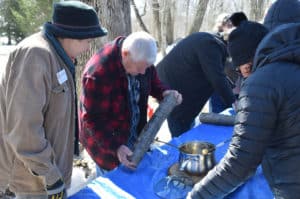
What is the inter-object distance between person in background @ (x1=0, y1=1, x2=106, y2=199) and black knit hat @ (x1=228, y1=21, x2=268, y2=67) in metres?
0.55

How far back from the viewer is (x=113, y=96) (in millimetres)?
1722

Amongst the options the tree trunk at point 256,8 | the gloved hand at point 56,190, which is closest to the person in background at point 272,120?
the gloved hand at point 56,190

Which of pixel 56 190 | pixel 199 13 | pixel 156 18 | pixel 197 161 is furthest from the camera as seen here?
pixel 156 18

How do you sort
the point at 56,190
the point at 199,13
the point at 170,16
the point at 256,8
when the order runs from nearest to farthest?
1. the point at 56,190
2. the point at 199,13
3. the point at 170,16
4. the point at 256,8

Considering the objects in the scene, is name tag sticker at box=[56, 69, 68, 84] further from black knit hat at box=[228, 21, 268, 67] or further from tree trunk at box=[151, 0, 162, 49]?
tree trunk at box=[151, 0, 162, 49]

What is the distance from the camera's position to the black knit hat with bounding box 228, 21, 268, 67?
118 centimetres

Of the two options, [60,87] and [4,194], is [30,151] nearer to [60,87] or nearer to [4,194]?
[60,87]

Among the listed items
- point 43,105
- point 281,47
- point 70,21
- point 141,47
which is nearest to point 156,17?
point 141,47

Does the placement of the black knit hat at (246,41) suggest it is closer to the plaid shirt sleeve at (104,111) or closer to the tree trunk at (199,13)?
the plaid shirt sleeve at (104,111)

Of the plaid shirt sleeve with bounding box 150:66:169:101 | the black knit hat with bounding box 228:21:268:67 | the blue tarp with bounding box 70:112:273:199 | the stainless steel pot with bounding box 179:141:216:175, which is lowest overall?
the blue tarp with bounding box 70:112:273:199

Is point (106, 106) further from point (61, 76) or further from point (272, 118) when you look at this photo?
point (272, 118)

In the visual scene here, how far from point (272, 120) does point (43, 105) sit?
76cm

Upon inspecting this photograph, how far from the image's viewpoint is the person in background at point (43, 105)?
121 cm

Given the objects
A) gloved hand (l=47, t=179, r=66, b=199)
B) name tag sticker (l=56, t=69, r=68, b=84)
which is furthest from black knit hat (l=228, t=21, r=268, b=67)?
gloved hand (l=47, t=179, r=66, b=199)
